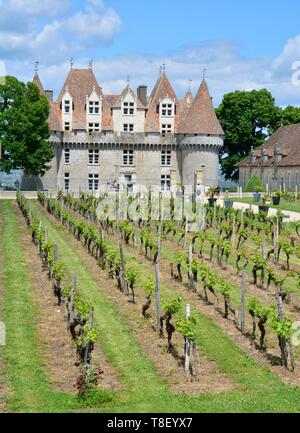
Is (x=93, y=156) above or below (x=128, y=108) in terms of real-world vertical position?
below

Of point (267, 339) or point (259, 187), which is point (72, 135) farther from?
point (267, 339)

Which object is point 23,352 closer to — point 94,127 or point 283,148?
point 94,127

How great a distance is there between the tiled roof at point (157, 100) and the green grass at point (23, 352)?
46.2 meters

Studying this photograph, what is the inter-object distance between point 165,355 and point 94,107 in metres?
58.3

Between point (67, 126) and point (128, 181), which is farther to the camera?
point (128, 181)

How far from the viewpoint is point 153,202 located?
48250 mm

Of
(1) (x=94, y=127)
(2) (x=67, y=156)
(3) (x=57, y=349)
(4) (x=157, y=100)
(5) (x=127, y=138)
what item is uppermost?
(4) (x=157, y=100)

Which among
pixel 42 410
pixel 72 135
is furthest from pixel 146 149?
pixel 42 410

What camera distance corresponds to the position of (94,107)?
7388 cm

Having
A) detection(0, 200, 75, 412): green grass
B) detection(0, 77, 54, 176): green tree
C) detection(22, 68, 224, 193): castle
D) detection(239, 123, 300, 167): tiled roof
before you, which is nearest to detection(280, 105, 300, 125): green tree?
detection(239, 123, 300, 167): tiled roof

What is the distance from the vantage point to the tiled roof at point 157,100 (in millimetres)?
74812

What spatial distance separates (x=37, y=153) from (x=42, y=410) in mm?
51666

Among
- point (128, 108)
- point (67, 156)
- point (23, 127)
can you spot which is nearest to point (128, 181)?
point (67, 156)

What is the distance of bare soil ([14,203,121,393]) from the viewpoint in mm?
15603
